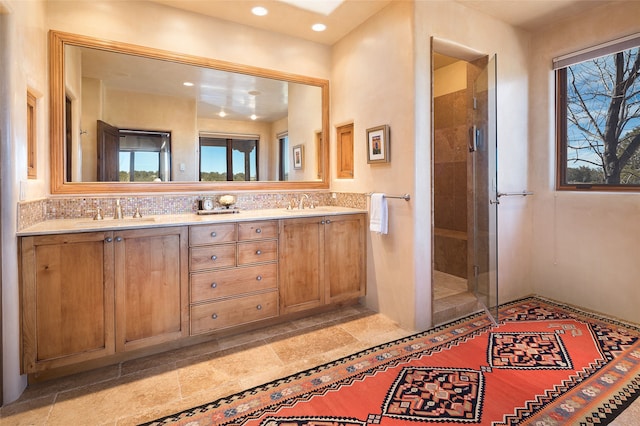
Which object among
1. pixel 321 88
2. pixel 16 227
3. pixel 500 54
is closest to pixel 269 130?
pixel 321 88

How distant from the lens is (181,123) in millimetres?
2885

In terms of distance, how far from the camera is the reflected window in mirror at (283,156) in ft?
11.0

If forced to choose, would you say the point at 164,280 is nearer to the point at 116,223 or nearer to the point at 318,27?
the point at 116,223

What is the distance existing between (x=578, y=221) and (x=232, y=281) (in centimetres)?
312

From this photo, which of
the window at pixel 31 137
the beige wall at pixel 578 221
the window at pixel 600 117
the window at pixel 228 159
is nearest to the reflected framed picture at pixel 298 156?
the window at pixel 228 159

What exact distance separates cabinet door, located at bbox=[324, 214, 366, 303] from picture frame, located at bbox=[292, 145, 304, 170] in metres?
0.75

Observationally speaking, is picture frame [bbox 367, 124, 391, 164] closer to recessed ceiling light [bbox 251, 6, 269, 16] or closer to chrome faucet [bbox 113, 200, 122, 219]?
recessed ceiling light [bbox 251, 6, 269, 16]

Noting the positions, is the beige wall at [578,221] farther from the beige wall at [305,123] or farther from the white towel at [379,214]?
the beige wall at [305,123]

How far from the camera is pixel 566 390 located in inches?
75.4

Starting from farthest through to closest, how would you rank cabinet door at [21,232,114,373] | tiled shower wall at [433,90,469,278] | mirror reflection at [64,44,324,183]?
tiled shower wall at [433,90,469,278] < mirror reflection at [64,44,324,183] < cabinet door at [21,232,114,373]

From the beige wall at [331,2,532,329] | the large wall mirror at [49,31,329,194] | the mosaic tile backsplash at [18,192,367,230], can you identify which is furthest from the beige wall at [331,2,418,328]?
the large wall mirror at [49,31,329,194]

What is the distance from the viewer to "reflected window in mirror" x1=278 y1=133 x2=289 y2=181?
11.0ft

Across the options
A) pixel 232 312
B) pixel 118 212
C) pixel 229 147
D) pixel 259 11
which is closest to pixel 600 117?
pixel 259 11

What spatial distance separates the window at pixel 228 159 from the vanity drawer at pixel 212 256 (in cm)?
81
